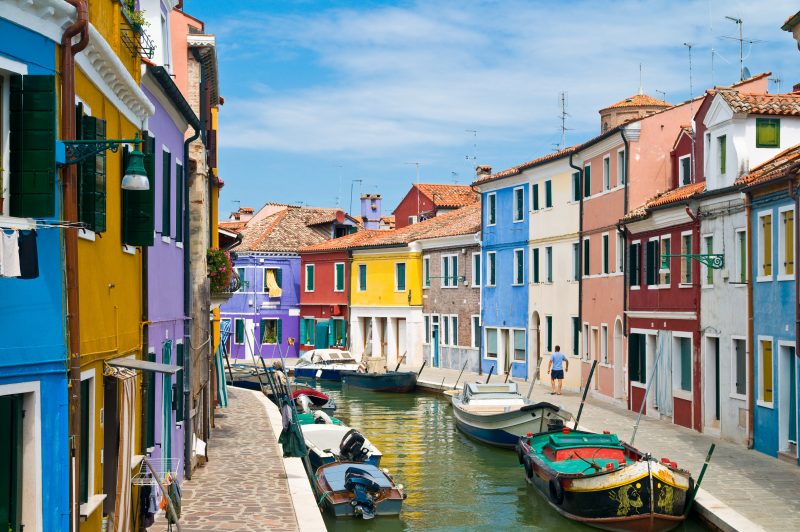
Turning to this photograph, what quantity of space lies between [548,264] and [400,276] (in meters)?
14.2

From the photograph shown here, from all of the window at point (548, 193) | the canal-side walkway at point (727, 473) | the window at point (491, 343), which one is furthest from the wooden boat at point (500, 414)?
the window at point (491, 343)

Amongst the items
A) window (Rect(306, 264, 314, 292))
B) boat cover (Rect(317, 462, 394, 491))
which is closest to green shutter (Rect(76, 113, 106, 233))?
boat cover (Rect(317, 462, 394, 491))

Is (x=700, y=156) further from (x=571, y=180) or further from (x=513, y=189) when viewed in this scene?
(x=513, y=189)

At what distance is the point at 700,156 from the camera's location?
89.8ft

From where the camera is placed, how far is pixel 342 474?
1972cm

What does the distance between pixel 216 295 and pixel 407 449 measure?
6.82m

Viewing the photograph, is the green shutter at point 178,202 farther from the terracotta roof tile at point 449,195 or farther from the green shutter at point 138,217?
the terracotta roof tile at point 449,195

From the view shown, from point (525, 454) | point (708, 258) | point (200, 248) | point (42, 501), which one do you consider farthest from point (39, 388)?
point (708, 258)

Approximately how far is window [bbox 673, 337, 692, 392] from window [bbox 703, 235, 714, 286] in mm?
1951

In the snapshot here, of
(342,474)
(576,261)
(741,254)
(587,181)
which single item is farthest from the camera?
(576,261)

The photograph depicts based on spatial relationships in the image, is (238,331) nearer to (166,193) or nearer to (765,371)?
(765,371)

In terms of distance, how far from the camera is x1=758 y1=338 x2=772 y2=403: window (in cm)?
2127

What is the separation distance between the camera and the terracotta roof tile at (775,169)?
65.5 feet

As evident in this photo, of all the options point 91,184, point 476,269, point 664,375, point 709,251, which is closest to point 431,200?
point 476,269
